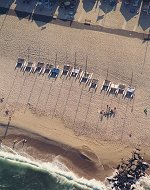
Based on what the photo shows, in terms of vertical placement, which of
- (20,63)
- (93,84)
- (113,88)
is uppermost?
(20,63)

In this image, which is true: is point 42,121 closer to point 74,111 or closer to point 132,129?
point 74,111

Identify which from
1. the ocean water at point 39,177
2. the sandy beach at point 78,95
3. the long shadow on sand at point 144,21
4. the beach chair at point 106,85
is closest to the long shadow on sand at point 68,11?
the sandy beach at point 78,95

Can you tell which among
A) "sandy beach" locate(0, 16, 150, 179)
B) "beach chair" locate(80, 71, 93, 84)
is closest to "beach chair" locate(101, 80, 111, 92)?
"sandy beach" locate(0, 16, 150, 179)

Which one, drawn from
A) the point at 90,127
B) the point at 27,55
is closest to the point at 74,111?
the point at 90,127

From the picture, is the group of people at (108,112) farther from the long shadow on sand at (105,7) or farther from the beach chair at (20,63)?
the long shadow on sand at (105,7)

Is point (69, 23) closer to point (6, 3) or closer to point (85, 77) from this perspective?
point (85, 77)

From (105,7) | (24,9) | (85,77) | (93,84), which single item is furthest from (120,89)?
(24,9)

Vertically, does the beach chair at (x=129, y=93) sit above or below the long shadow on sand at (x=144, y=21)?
below
